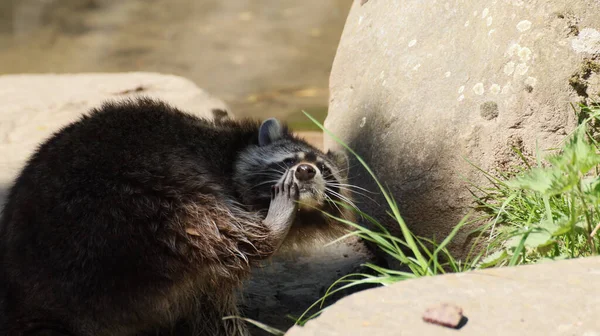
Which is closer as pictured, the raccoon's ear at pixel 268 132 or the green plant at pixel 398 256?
the green plant at pixel 398 256

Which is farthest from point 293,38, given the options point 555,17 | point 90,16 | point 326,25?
point 555,17

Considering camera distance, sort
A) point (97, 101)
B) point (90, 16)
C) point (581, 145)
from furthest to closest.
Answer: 1. point (90, 16)
2. point (97, 101)
3. point (581, 145)

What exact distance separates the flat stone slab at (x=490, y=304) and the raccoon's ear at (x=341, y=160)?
191 cm

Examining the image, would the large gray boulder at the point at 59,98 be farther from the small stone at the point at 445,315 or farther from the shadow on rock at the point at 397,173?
the small stone at the point at 445,315

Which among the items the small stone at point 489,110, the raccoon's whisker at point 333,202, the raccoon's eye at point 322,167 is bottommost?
the raccoon's whisker at point 333,202

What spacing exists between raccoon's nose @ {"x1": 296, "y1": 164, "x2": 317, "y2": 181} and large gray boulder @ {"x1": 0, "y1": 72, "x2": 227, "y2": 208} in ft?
7.74

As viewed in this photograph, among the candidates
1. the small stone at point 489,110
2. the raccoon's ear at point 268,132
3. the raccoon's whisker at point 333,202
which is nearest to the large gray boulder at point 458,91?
the small stone at point 489,110

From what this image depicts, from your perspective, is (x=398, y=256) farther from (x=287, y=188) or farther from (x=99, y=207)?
(x=99, y=207)

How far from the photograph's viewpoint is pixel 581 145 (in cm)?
293

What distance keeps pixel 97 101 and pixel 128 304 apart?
345cm

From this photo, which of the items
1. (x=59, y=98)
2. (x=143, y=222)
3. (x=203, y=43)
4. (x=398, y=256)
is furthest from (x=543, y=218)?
(x=203, y=43)

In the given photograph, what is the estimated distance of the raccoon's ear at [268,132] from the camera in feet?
14.3

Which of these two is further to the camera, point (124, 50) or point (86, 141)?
point (124, 50)

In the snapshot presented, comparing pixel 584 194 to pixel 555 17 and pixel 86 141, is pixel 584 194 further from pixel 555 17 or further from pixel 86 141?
pixel 86 141
